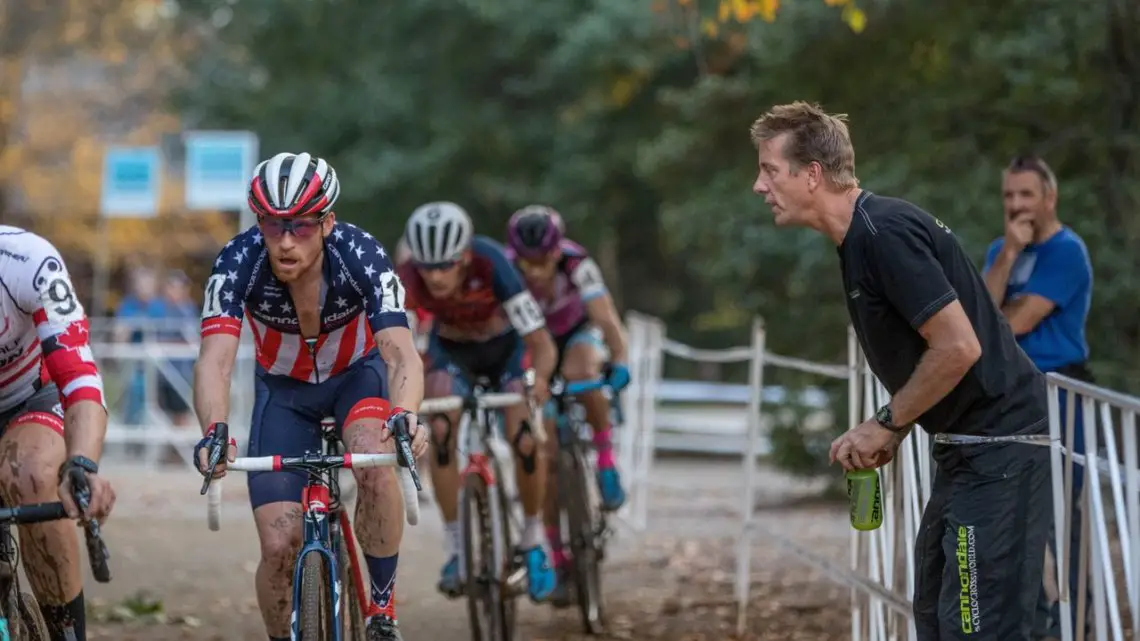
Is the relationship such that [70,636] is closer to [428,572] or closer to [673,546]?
[428,572]

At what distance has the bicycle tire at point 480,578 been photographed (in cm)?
824

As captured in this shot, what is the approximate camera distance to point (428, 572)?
41.6ft

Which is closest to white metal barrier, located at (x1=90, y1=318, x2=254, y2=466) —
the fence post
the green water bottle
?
the fence post

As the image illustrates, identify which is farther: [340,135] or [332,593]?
[340,135]

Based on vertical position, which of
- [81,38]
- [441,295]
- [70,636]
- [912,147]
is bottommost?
[70,636]

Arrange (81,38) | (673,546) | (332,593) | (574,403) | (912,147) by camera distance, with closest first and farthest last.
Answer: (332,593) → (574,403) → (912,147) → (673,546) → (81,38)

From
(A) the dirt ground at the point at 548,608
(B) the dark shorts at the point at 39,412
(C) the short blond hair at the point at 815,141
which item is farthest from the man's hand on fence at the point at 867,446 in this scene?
(A) the dirt ground at the point at 548,608

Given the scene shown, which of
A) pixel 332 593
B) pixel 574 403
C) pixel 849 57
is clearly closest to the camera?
pixel 332 593

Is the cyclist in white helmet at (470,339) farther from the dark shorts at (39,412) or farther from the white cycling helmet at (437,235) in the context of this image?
the dark shorts at (39,412)

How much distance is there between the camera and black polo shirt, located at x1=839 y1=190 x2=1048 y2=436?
4.93 metres

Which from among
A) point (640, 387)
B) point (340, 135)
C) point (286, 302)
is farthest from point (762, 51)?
→ point (340, 135)

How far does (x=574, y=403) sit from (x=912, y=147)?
126 inches

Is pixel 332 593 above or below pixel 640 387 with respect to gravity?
below

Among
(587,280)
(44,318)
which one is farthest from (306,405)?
(587,280)
